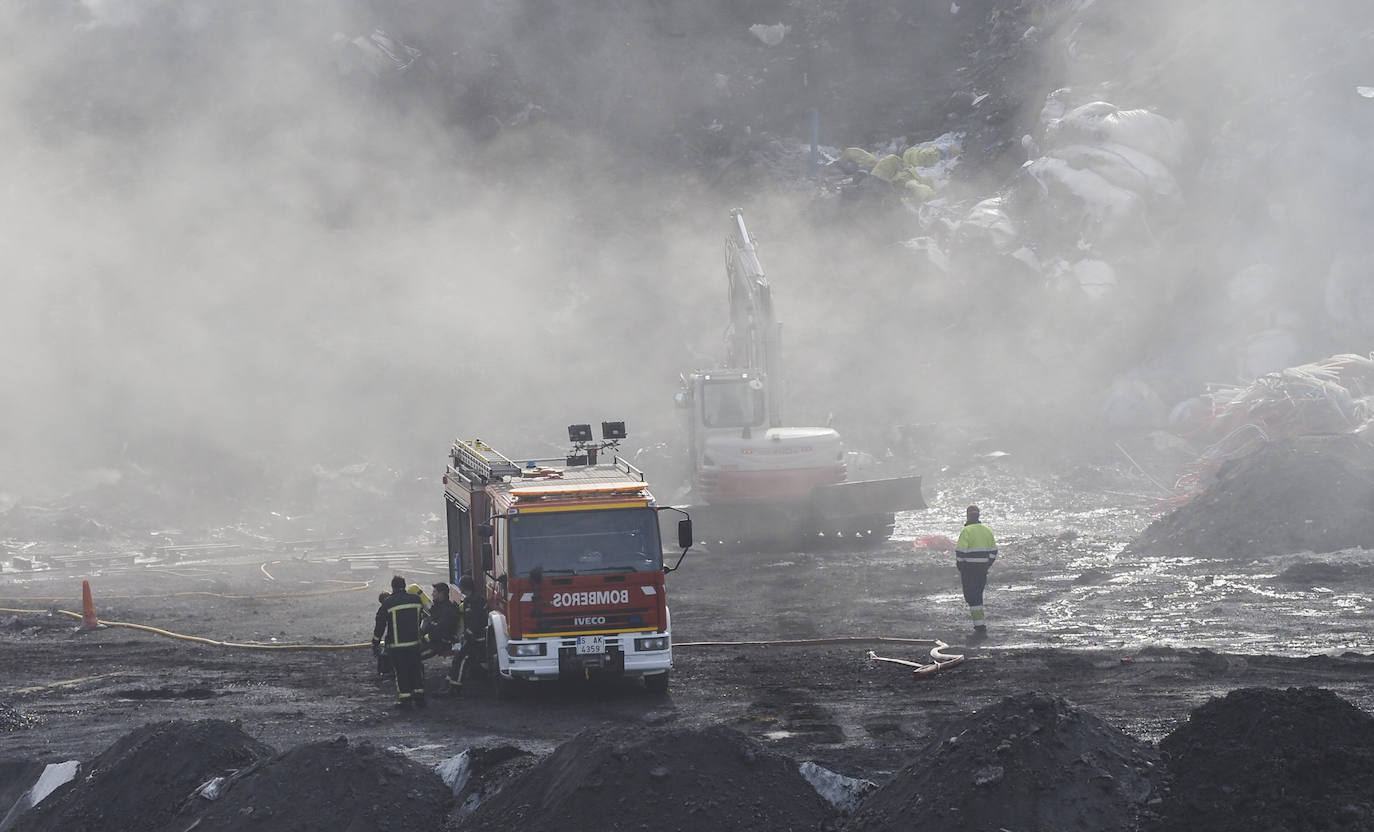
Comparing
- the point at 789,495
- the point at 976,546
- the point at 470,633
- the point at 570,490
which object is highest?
the point at 789,495

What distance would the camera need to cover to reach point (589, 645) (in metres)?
11.6

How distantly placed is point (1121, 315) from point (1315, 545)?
475 inches

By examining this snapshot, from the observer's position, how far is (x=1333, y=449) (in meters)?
20.2

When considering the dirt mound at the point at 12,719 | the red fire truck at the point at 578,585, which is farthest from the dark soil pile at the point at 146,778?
the red fire truck at the point at 578,585

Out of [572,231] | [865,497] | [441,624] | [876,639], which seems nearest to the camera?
[441,624]

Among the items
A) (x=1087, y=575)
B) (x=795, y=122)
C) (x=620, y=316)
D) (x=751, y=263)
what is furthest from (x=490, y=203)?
(x=1087, y=575)

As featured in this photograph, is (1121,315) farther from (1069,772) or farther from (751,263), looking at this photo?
(1069,772)

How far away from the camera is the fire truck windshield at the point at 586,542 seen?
11.7 meters

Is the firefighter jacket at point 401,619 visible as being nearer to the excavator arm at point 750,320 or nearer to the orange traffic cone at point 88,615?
the orange traffic cone at point 88,615

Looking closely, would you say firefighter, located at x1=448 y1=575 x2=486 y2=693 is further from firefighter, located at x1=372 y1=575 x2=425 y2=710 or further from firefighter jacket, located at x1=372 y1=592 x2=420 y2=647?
firefighter jacket, located at x1=372 y1=592 x2=420 y2=647

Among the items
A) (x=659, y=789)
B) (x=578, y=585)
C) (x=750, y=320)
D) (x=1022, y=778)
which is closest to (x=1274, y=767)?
(x=1022, y=778)

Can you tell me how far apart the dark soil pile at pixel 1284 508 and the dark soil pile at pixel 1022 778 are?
1232cm

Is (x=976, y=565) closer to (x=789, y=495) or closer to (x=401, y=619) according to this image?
(x=401, y=619)

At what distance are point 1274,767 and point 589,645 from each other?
6079mm
